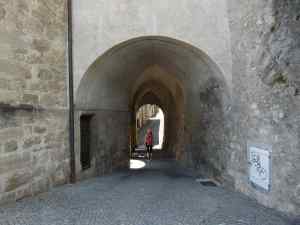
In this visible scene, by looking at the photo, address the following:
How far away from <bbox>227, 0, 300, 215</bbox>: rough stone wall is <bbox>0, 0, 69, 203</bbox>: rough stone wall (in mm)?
3384

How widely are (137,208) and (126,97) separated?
233 inches

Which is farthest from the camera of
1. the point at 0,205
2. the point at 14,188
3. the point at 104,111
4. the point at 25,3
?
the point at 104,111

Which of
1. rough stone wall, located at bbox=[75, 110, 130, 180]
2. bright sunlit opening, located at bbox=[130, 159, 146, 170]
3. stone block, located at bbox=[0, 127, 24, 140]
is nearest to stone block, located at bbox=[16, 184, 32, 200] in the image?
stone block, located at bbox=[0, 127, 24, 140]

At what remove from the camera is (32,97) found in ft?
15.8

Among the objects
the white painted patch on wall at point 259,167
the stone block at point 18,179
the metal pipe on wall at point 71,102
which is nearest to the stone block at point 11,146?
the stone block at point 18,179

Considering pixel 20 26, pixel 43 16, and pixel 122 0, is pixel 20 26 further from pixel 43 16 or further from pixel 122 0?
pixel 122 0

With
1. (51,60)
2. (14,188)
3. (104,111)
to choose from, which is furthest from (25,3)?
(104,111)

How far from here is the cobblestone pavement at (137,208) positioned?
3.71 metres

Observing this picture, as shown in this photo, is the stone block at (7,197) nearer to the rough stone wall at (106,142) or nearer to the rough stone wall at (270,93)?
the rough stone wall at (106,142)

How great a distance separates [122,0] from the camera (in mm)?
5871

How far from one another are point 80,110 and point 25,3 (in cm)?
231

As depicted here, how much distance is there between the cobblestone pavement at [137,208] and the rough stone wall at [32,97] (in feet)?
1.20

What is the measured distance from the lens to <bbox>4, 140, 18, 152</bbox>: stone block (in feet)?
14.0

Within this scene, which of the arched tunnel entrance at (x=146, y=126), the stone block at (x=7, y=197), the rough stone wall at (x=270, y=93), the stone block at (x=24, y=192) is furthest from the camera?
the arched tunnel entrance at (x=146, y=126)
